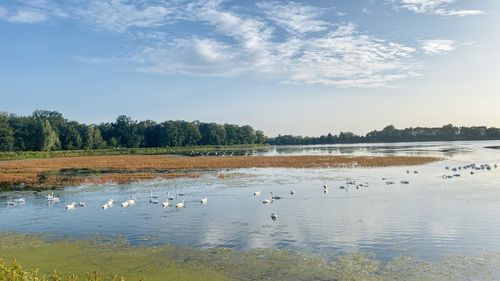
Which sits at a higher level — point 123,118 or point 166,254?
point 123,118

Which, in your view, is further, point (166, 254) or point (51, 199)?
point (51, 199)

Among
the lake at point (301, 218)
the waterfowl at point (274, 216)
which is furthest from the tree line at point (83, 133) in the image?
the waterfowl at point (274, 216)

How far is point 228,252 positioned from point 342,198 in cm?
1605

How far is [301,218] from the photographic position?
24516 mm

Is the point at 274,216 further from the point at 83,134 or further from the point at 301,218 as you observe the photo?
the point at 83,134

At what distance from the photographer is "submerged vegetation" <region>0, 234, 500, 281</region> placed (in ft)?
47.8

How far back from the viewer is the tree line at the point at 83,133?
126m

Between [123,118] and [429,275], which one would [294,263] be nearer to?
[429,275]

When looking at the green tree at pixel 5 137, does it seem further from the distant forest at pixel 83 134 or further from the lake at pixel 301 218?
the lake at pixel 301 218

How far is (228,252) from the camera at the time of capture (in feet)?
57.9

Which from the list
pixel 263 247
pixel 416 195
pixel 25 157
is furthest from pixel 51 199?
pixel 25 157

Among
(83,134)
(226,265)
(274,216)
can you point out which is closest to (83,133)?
(83,134)

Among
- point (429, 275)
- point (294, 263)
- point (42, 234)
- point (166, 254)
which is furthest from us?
point (42, 234)

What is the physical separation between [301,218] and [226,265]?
941 centimetres
